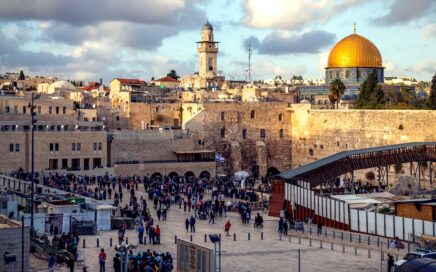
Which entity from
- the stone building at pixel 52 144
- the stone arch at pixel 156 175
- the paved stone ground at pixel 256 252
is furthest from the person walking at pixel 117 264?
the stone arch at pixel 156 175

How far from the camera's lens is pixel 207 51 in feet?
276

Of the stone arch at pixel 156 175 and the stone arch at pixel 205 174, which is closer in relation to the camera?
the stone arch at pixel 156 175

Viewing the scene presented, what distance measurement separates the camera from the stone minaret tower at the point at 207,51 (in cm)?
8419

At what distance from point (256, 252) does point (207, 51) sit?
203 ft

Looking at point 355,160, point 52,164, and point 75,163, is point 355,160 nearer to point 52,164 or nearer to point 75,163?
point 75,163

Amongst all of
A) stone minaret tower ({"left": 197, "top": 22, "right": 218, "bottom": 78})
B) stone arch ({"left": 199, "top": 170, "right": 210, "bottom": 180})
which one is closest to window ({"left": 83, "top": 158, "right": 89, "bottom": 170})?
stone arch ({"left": 199, "top": 170, "right": 210, "bottom": 180})

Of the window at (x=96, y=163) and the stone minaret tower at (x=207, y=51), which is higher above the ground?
the stone minaret tower at (x=207, y=51)

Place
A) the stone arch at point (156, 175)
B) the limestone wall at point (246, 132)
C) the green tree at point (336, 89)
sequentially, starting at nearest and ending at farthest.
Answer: the stone arch at point (156, 175) < the limestone wall at point (246, 132) < the green tree at point (336, 89)

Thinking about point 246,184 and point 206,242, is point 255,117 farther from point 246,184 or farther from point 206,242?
point 206,242

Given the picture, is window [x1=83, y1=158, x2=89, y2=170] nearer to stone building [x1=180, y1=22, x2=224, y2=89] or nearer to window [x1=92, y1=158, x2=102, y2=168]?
window [x1=92, y1=158, x2=102, y2=168]

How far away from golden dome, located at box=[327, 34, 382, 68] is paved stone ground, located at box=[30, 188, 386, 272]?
42.6 meters

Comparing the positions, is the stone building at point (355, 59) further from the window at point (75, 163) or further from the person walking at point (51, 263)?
the person walking at point (51, 263)

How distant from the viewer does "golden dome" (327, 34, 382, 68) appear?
6931 cm

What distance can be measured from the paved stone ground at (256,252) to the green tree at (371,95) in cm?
2803
